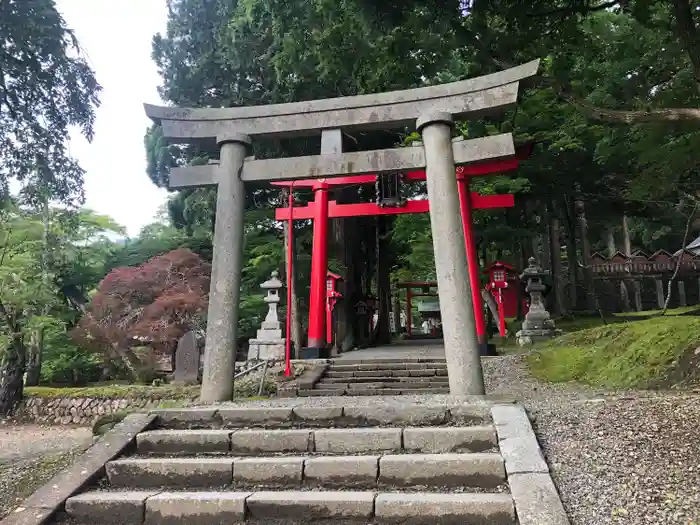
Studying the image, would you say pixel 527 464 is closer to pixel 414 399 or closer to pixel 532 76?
pixel 414 399

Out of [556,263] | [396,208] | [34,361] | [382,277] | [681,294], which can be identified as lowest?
[34,361]

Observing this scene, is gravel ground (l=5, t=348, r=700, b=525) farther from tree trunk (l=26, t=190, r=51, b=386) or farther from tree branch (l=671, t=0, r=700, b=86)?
tree trunk (l=26, t=190, r=51, b=386)

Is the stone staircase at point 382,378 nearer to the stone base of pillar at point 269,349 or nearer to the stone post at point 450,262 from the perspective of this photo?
the stone base of pillar at point 269,349

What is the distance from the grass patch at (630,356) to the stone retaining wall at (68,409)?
896cm

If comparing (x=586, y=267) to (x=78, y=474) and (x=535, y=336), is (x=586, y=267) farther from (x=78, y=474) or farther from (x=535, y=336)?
(x=78, y=474)

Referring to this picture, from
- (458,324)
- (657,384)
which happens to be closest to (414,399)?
(458,324)

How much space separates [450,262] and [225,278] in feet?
8.27

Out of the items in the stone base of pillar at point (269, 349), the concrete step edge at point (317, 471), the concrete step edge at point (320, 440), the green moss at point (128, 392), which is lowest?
the concrete step edge at point (317, 471)

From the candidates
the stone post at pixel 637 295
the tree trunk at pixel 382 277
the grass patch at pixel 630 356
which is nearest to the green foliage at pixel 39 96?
the grass patch at pixel 630 356

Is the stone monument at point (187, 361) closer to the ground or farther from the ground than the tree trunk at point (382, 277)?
closer to the ground

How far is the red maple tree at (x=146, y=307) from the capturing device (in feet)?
41.8

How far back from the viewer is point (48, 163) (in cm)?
741

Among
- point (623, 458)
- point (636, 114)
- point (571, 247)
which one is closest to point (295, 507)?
point (623, 458)

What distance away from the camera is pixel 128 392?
1165 cm
